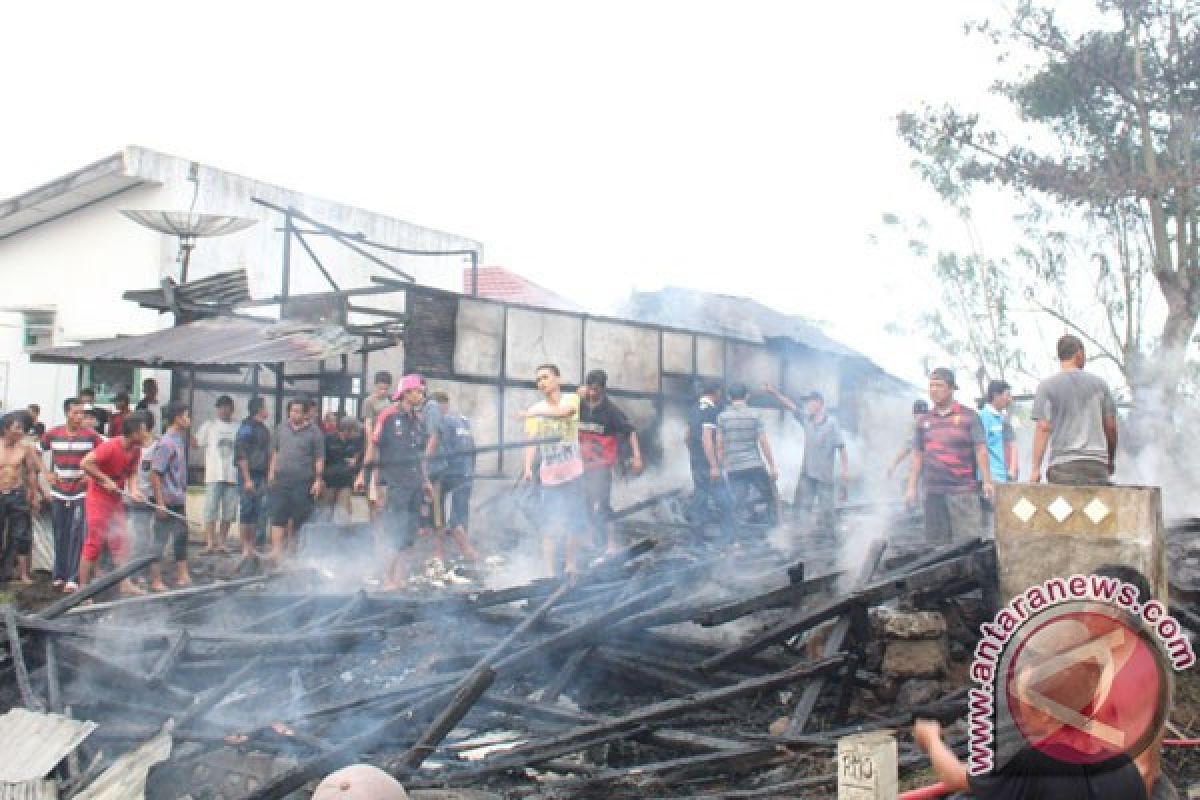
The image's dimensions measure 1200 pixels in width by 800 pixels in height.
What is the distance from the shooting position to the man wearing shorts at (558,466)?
8797mm

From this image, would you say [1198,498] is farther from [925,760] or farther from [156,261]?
[156,261]

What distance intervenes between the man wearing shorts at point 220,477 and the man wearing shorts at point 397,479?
2.64 meters

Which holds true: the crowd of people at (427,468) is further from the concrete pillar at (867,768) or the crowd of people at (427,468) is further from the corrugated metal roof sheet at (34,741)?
the concrete pillar at (867,768)

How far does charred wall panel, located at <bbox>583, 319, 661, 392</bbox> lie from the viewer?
603 inches

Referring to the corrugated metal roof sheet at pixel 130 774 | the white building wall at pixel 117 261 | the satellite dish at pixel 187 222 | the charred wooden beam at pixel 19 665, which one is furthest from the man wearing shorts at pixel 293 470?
the white building wall at pixel 117 261

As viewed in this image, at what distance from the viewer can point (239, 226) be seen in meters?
14.3

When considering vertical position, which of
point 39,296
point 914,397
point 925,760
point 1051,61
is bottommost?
point 925,760

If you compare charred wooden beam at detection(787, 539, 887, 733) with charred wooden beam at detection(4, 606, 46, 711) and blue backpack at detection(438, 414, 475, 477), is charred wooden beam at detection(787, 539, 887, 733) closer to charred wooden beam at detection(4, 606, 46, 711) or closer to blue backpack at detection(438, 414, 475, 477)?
charred wooden beam at detection(4, 606, 46, 711)

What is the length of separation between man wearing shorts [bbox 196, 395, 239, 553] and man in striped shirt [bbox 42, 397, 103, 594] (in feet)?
5.57

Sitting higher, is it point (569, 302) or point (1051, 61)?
point (1051, 61)

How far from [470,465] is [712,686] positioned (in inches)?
241

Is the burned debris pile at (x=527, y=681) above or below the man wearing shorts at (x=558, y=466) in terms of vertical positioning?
below

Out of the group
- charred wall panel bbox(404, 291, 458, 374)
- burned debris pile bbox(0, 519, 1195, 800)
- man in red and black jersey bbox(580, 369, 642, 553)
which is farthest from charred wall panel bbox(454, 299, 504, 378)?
burned debris pile bbox(0, 519, 1195, 800)

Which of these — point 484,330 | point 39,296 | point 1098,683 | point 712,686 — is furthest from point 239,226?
point 1098,683
